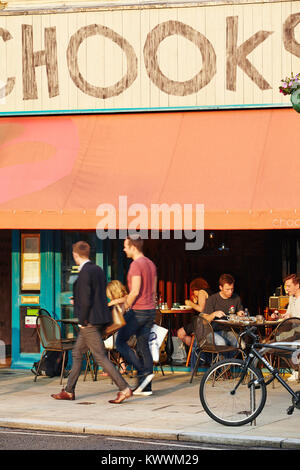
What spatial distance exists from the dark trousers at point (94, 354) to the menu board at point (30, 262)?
137 inches

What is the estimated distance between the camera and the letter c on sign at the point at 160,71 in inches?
592

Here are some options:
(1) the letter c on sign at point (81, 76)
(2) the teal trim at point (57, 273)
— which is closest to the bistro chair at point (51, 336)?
(2) the teal trim at point (57, 273)

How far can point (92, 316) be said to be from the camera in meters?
11.9

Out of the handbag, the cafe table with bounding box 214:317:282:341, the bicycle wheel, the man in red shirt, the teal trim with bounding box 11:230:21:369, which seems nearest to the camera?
the bicycle wheel

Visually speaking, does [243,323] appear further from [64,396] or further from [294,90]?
[294,90]

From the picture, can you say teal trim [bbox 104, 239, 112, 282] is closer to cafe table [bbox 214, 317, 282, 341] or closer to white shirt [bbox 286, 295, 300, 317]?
cafe table [bbox 214, 317, 282, 341]

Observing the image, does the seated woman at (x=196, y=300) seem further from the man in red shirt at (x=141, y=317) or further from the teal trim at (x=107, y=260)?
the man in red shirt at (x=141, y=317)

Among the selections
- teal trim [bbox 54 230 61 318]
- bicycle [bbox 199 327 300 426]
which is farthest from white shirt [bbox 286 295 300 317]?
teal trim [bbox 54 230 61 318]

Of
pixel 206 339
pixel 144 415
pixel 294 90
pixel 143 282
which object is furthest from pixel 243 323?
pixel 294 90

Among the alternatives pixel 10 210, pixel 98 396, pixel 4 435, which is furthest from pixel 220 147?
pixel 4 435

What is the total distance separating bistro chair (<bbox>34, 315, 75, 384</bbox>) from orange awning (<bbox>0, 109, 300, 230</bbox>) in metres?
1.37

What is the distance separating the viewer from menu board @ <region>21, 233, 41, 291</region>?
1541 centimetres

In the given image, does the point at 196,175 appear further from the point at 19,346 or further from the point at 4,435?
the point at 4,435

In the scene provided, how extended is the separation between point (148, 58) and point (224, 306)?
3.99 meters
